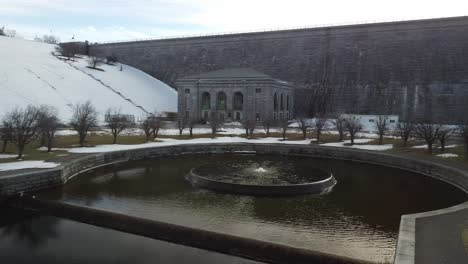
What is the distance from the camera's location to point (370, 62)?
5472cm

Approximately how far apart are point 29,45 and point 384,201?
71459 millimetres

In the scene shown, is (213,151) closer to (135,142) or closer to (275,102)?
(135,142)

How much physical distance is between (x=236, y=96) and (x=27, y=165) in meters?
39.1

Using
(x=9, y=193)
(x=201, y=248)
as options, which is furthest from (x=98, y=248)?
(x=9, y=193)

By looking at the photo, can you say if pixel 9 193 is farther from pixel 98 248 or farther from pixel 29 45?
pixel 29 45

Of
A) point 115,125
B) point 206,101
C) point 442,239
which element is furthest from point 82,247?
point 206,101

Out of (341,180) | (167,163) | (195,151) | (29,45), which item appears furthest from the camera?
(29,45)

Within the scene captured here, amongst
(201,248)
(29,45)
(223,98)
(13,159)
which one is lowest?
(201,248)

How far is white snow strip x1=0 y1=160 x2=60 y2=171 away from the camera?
17547mm

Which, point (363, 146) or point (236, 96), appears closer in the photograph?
point (363, 146)

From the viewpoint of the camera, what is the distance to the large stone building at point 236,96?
52.6m

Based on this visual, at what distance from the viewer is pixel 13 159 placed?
20.1 metres

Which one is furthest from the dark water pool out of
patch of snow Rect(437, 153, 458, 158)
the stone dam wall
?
the stone dam wall

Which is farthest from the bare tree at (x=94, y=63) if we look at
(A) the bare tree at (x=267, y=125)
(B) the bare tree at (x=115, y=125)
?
(A) the bare tree at (x=267, y=125)
